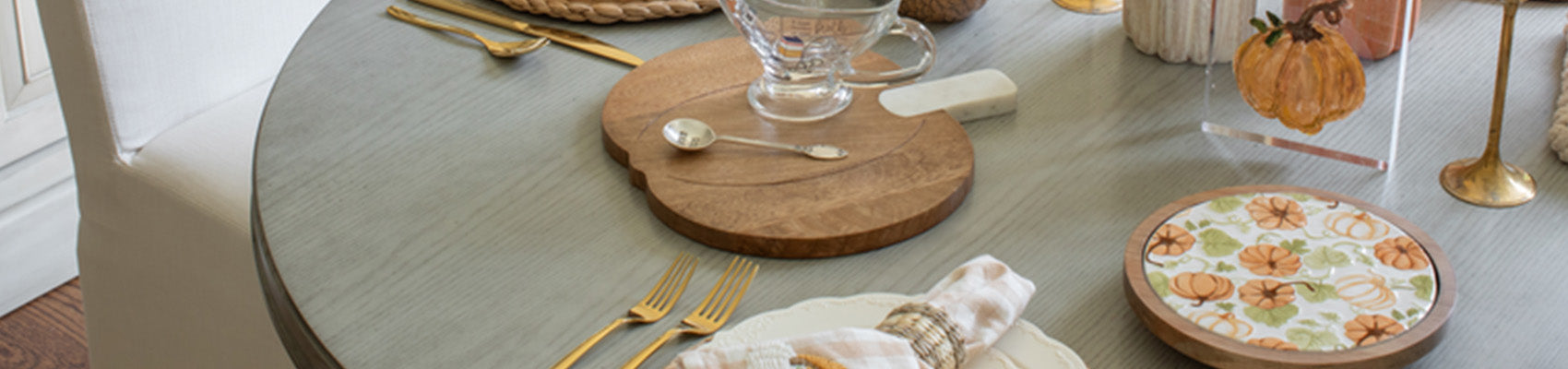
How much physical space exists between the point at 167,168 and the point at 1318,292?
109 cm

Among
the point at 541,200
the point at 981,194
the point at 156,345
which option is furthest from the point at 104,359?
the point at 981,194

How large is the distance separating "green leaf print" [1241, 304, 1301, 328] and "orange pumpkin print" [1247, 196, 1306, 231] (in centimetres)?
8

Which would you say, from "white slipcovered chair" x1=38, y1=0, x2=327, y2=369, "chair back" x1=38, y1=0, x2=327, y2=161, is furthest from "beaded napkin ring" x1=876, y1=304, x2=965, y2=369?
"chair back" x1=38, y1=0, x2=327, y2=161

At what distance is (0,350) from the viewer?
6.14 feet

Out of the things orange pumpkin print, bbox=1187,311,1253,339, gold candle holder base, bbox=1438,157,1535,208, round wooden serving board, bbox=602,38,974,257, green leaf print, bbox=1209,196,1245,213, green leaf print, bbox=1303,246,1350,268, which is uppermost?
green leaf print, bbox=1303,246,1350,268

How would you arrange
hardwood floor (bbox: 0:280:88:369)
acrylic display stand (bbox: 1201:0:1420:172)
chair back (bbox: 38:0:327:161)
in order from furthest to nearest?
hardwood floor (bbox: 0:280:88:369), chair back (bbox: 38:0:327:161), acrylic display stand (bbox: 1201:0:1420:172)

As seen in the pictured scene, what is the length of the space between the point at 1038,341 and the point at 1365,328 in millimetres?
160

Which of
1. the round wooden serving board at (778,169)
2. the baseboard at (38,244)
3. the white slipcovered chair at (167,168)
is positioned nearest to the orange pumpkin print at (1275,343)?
the round wooden serving board at (778,169)

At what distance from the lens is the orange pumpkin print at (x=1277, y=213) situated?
0.75 meters

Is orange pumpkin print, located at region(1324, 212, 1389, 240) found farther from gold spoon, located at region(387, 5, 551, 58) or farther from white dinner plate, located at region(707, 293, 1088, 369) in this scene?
gold spoon, located at region(387, 5, 551, 58)

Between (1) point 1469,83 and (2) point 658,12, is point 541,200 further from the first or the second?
(1) point 1469,83

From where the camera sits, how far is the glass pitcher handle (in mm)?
950

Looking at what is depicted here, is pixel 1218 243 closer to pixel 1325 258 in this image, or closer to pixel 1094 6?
pixel 1325 258

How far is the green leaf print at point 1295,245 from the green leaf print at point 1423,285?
2.2 inches
